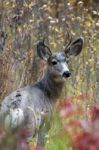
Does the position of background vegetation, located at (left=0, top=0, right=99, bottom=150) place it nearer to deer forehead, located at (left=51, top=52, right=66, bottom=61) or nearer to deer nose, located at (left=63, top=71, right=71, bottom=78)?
deer nose, located at (left=63, top=71, right=71, bottom=78)

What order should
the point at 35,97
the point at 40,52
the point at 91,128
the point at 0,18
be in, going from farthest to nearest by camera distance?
the point at 0,18, the point at 40,52, the point at 35,97, the point at 91,128

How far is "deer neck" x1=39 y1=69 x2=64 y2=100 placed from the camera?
23.3 feet

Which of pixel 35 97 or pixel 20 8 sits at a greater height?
pixel 20 8

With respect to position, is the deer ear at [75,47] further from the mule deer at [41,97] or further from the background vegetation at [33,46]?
the background vegetation at [33,46]

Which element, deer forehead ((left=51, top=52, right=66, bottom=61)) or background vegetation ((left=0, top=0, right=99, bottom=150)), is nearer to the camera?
deer forehead ((left=51, top=52, right=66, bottom=61))

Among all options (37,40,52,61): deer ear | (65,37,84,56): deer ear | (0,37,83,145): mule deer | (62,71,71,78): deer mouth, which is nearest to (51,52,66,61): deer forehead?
(0,37,83,145): mule deer

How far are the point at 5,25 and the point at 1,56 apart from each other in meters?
0.60

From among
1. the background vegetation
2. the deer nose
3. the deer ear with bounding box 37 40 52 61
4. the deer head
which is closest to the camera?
the deer nose

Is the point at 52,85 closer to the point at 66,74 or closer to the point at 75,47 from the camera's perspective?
the point at 66,74

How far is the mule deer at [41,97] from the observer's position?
5841 mm

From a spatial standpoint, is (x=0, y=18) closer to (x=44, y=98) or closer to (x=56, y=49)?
(x=56, y=49)

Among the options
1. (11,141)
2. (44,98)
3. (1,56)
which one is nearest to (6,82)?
(1,56)

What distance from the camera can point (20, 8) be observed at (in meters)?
8.52

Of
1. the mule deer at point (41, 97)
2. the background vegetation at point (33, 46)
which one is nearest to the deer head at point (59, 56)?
the mule deer at point (41, 97)
